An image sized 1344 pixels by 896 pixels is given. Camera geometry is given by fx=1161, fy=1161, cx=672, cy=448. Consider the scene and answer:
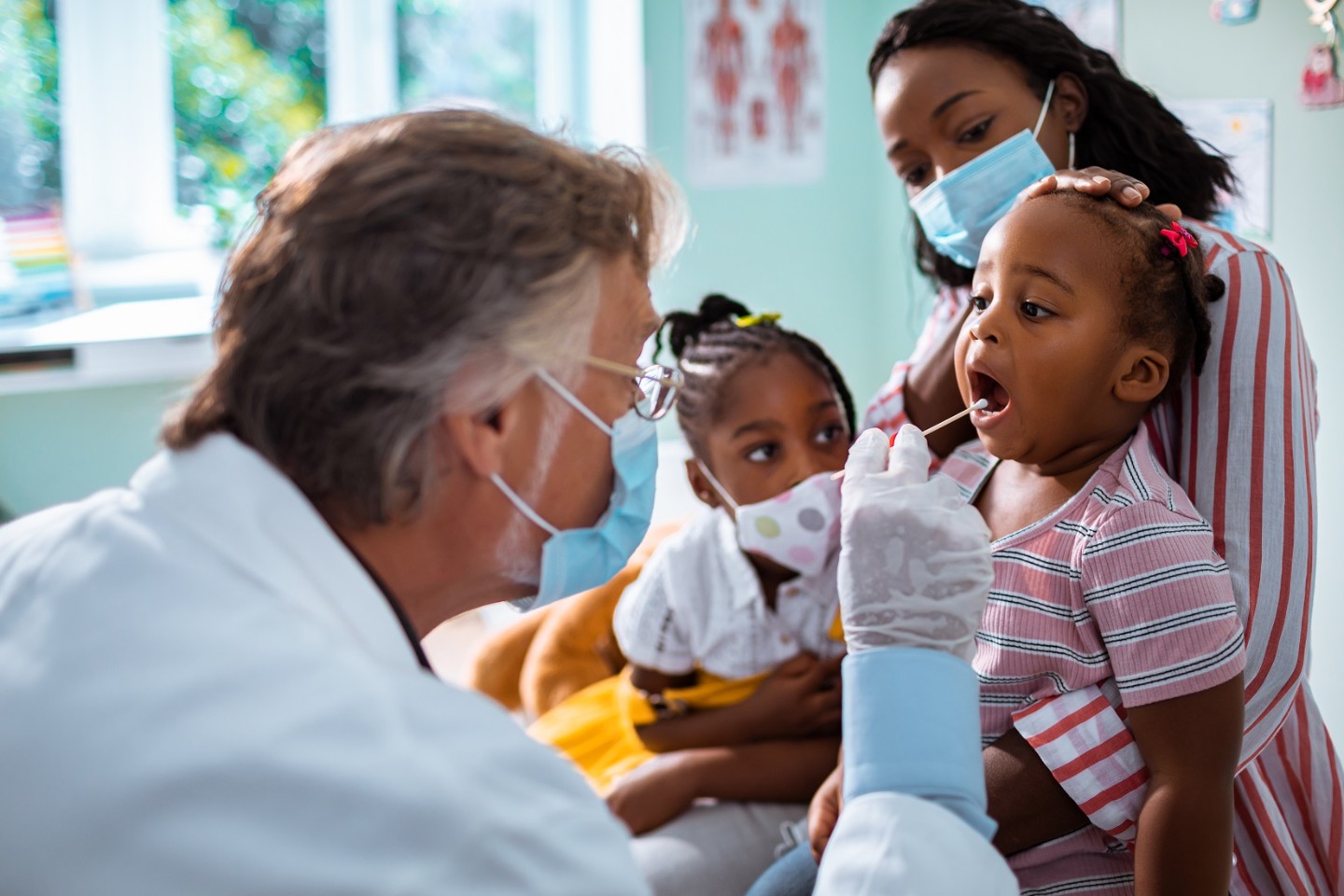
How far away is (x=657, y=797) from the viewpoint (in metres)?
1.68

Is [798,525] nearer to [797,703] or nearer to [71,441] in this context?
[797,703]

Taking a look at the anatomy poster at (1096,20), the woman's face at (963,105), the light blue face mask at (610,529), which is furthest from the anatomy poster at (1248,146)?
the light blue face mask at (610,529)

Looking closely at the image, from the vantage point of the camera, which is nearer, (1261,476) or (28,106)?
(1261,476)

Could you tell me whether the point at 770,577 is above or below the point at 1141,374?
below

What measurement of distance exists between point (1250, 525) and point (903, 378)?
53cm

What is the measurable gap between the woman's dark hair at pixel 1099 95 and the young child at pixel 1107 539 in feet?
0.91

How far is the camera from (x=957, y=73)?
144 cm

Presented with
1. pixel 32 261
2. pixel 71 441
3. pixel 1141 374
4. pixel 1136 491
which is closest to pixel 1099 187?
pixel 1141 374

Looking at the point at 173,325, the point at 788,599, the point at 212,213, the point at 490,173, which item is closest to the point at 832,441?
the point at 788,599

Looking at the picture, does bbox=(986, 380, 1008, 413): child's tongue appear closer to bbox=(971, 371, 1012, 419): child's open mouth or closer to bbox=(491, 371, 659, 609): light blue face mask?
bbox=(971, 371, 1012, 419): child's open mouth

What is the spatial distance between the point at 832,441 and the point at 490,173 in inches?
38.3

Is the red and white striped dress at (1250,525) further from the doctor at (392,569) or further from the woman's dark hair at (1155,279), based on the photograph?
the doctor at (392,569)

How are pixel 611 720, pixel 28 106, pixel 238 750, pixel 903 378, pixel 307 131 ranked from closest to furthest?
pixel 238 750 < pixel 903 378 < pixel 611 720 < pixel 307 131 < pixel 28 106

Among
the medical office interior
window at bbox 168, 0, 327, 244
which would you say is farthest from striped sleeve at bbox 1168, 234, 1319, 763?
window at bbox 168, 0, 327, 244
